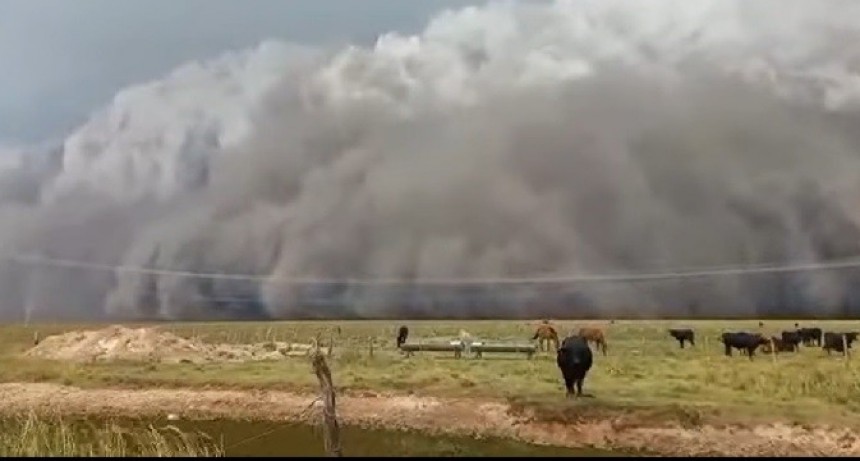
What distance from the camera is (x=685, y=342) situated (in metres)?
24.9

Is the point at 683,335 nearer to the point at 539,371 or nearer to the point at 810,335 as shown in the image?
the point at 810,335

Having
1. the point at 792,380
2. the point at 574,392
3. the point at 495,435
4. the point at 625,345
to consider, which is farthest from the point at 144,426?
the point at 792,380

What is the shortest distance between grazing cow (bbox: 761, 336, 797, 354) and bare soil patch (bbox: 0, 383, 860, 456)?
626 cm

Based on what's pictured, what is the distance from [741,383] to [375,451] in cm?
933

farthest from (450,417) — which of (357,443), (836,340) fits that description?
(836,340)

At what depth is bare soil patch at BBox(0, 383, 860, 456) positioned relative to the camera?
1689 centimetres

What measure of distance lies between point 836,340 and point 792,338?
1226mm

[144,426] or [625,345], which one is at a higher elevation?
[625,345]

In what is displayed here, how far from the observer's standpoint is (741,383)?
64.5ft

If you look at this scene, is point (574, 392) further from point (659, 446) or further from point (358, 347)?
point (358, 347)

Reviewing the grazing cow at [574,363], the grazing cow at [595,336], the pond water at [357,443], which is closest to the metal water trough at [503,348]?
the grazing cow at [595,336]

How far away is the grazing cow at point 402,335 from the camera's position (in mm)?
26688

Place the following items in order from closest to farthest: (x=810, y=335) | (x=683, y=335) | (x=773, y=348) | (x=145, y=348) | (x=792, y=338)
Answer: (x=773, y=348) → (x=792, y=338) → (x=810, y=335) → (x=683, y=335) → (x=145, y=348)

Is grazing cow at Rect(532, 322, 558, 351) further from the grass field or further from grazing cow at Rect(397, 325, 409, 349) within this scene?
grazing cow at Rect(397, 325, 409, 349)
